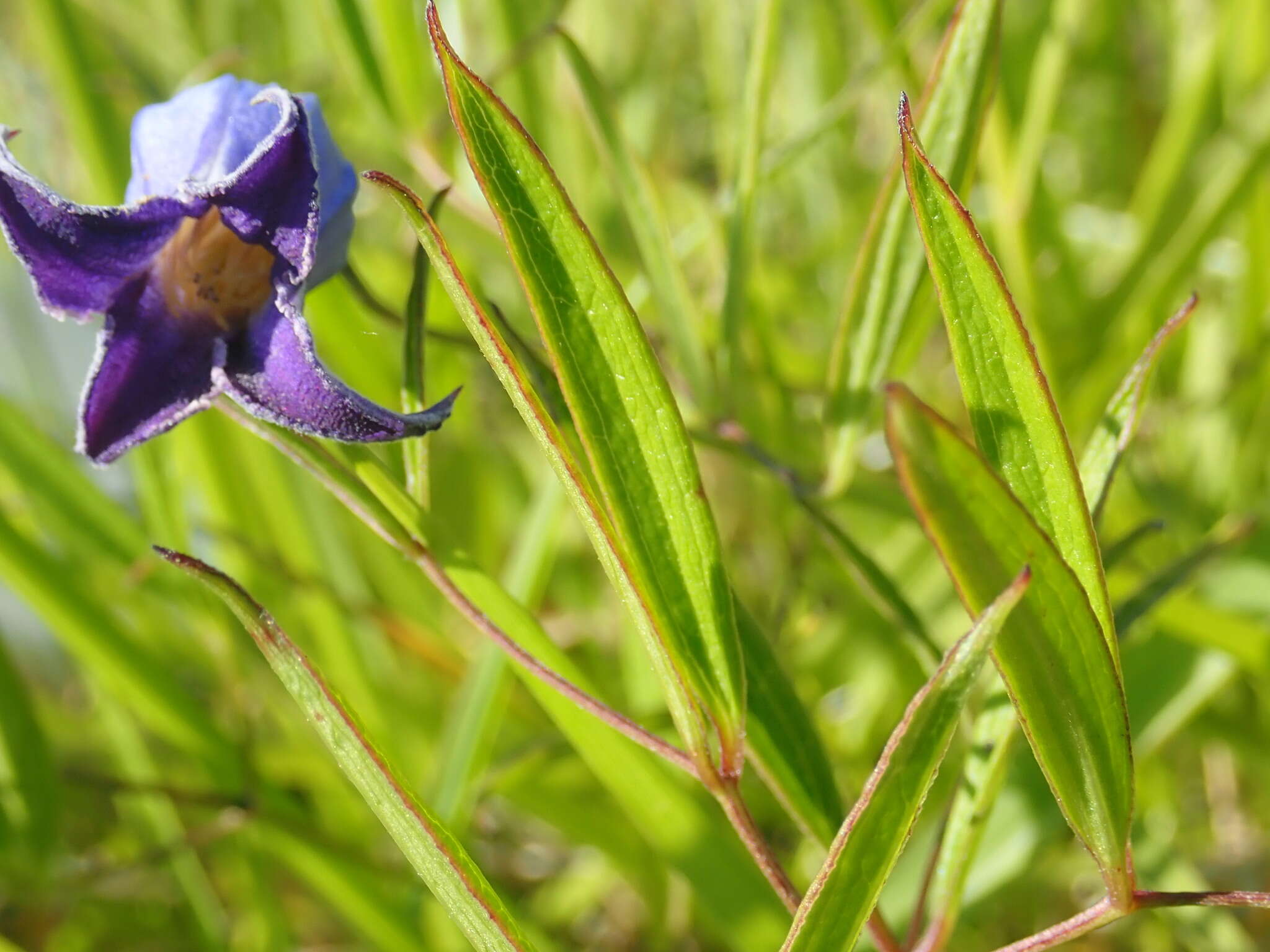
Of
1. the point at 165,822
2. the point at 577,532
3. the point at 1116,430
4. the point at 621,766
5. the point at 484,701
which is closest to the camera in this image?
the point at 1116,430

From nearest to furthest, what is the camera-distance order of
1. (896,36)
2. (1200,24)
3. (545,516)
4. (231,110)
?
(231,110)
(896,36)
(545,516)
(1200,24)

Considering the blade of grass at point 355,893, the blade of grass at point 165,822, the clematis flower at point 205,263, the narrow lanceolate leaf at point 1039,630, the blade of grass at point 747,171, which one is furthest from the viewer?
the blade of grass at point 165,822

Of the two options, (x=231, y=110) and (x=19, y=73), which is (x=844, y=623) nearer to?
(x=231, y=110)

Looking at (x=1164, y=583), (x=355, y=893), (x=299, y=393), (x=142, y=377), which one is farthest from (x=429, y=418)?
(x=355, y=893)

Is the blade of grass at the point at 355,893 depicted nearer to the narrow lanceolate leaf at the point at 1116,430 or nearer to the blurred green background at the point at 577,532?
the blurred green background at the point at 577,532

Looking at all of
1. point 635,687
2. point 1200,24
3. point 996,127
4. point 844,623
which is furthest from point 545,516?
point 1200,24

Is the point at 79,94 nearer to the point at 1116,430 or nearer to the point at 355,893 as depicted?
the point at 355,893

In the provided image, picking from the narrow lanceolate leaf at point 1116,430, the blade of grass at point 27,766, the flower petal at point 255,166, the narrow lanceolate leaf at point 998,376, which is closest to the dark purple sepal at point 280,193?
the flower petal at point 255,166
